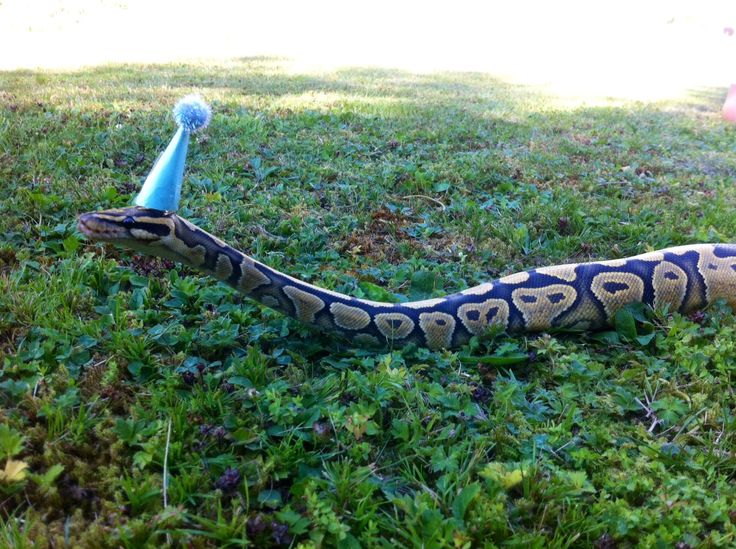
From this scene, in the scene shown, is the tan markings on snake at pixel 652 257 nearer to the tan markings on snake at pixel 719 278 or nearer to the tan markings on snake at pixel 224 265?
the tan markings on snake at pixel 719 278

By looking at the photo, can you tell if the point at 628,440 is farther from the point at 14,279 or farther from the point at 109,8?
the point at 109,8

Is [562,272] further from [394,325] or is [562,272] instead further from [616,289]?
[394,325]

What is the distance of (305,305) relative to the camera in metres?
3.76

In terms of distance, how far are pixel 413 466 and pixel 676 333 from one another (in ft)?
7.80

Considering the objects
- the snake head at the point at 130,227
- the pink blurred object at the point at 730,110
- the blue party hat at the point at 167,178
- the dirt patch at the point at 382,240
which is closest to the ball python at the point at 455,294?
the snake head at the point at 130,227

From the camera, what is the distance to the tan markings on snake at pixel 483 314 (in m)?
3.88

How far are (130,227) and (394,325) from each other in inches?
74.8

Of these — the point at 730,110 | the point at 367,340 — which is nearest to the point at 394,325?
the point at 367,340

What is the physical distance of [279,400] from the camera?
9.11 ft

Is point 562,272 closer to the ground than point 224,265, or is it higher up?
closer to the ground

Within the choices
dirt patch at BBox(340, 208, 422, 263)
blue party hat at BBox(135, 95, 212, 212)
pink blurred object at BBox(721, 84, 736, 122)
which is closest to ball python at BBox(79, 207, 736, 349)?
blue party hat at BBox(135, 95, 212, 212)

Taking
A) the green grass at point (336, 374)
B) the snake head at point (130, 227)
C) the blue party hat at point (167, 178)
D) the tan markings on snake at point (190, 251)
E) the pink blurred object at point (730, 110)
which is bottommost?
the green grass at point (336, 374)

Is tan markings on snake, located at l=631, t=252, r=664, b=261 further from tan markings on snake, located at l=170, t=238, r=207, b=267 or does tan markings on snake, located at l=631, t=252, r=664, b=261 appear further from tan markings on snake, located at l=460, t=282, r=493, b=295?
tan markings on snake, located at l=170, t=238, r=207, b=267

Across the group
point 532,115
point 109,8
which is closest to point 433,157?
point 532,115
